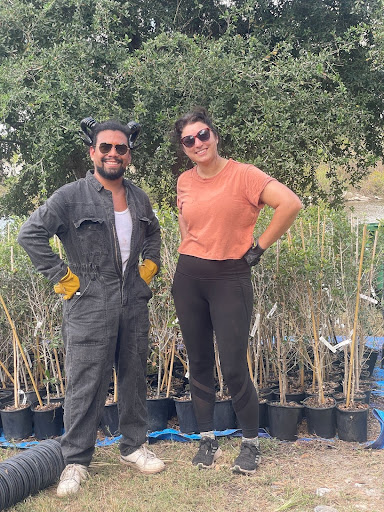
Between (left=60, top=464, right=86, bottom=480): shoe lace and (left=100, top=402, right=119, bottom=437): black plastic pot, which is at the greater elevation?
(left=100, top=402, right=119, bottom=437): black plastic pot

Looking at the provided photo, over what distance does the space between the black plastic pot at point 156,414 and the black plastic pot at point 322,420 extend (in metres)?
1.01

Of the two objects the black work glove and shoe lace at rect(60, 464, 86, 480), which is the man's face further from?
shoe lace at rect(60, 464, 86, 480)

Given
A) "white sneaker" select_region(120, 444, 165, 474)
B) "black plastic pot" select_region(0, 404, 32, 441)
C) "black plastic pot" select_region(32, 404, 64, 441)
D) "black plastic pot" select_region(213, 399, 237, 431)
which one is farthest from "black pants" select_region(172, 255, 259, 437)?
"black plastic pot" select_region(0, 404, 32, 441)

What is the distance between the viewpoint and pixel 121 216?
3.08 m

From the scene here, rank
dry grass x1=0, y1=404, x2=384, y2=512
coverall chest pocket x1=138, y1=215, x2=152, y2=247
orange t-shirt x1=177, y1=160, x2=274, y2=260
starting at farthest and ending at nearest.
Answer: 1. coverall chest pocket x1=138, y1=215, x2=152, y2=247
2. orange t-shirt x1=177, y1=160, x2=274, y2=260
3. dry grass x1=0, y1=404, x2=384, y2=512

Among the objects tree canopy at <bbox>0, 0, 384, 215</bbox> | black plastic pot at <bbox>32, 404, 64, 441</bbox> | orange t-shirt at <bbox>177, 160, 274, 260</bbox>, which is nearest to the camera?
orange t-shirt at <bbox>177, 160, 274, 260</bbox>

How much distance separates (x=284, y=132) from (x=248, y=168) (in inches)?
151

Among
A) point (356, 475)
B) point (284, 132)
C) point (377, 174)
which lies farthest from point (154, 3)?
point (377, 174)

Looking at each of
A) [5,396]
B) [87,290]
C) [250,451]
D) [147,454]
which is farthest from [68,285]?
[5,396]

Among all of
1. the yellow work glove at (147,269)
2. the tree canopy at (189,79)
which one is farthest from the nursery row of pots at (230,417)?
the tree canopy at (189,79)

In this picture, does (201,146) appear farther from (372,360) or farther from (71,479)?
(372,360)

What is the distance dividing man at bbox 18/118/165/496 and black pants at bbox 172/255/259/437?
0.28 m

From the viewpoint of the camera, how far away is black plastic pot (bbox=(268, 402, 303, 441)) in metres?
3.69

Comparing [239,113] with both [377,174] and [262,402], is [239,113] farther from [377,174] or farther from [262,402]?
[377,174]
